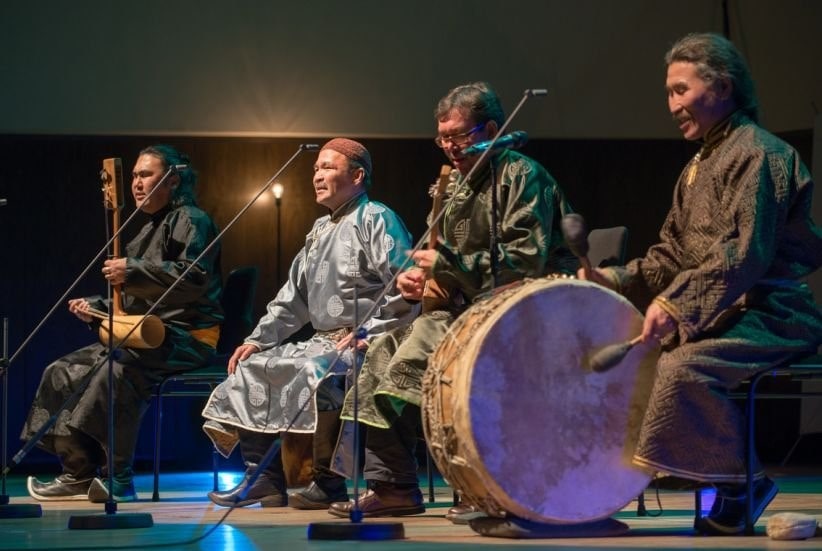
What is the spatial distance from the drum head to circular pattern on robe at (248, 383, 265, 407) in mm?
1680

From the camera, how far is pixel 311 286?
5.15 meters

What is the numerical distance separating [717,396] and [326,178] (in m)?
2.13

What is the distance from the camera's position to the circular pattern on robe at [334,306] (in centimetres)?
502

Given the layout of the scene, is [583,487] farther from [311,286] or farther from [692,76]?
[311,286]

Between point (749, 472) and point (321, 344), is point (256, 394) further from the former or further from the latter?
point (749, 472)

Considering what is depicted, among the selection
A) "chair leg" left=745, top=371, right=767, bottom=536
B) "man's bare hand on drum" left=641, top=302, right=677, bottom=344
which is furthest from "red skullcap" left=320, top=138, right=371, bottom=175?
"chair leg" left=745, top=371, right=767, bottom=536

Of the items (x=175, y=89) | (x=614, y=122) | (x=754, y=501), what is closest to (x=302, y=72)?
(x=175, y=89)

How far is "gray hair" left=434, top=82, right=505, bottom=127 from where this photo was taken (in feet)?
13.7

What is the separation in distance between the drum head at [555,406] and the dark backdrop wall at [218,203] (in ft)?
13.5

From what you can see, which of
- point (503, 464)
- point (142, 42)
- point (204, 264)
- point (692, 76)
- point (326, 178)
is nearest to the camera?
point (503, 464)

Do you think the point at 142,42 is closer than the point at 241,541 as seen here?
No

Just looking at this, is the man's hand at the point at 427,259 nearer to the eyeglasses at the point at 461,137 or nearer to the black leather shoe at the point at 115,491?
the eyeglasses at the point at 461,137

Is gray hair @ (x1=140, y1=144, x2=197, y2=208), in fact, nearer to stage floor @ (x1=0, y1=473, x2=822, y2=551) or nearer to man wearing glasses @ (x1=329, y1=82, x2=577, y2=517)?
stage floor @ (x1=0, y1=473, x2=822, y2=551)

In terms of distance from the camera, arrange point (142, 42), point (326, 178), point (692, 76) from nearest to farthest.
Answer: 1. point (692, 76)
2. point (326, 178)
3. point (142, 42)
